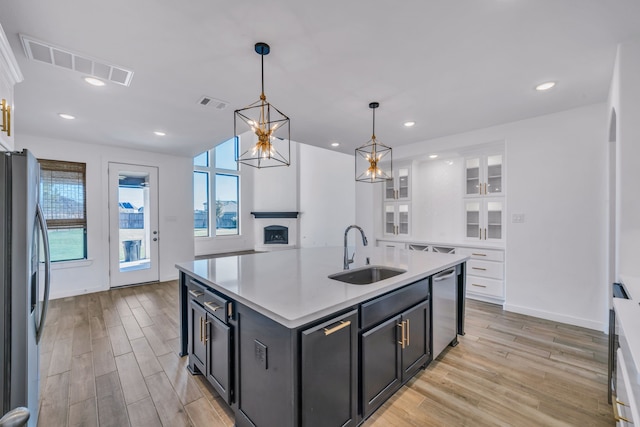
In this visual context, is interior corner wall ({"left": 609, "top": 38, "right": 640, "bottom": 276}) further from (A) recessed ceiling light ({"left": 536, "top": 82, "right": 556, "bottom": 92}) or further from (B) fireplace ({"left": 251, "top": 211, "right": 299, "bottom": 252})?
(B) fireplace ({"left": 251, "top": 211, "right": 299, "bottom": 252})

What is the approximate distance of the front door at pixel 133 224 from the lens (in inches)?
190

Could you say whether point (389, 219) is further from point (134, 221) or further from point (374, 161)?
point (134, 221)

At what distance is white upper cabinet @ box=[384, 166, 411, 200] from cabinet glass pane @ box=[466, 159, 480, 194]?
38.3 inches

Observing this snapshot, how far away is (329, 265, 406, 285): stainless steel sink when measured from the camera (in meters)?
2.20

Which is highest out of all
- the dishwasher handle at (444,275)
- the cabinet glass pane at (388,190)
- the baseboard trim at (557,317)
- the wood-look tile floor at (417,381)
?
the cabinet glass pane at (388,190)

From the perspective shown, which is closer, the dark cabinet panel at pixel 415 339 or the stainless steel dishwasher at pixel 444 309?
the dark cabinet panel at pixel 415 339

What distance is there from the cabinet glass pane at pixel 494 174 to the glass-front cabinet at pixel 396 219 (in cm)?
133

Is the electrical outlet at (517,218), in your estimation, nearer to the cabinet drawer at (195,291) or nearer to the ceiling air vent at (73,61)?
the cabinet drawer at (195,291)

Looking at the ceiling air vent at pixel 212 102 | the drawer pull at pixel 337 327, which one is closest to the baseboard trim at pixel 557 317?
the drawer pull at pixel 337 327

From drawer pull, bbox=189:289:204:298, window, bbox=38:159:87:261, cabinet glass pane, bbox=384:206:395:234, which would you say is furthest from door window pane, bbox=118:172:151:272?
cabinet glass pane, bbox=384:206:395:234

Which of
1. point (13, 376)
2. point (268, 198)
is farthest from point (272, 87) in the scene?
point (268, 198)

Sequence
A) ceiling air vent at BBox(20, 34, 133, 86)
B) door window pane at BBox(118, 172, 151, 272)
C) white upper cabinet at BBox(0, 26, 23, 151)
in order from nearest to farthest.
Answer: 1. white upper cabinet at BBox(0, 26, 23, 151)
2. ceiling air vent at BBox(20, 34, 133, 86)
3. door window pane at BBox(118, 172, 151, 272)

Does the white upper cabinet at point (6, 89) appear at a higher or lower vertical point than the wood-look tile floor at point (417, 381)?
higher

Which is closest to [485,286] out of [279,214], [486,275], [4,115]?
[486,275]
